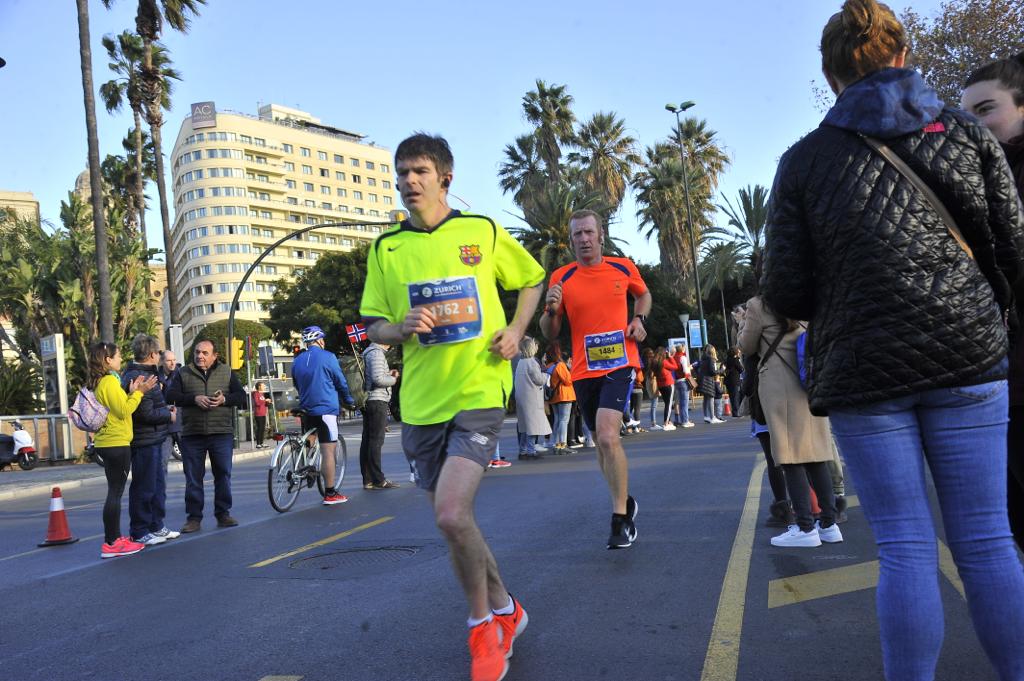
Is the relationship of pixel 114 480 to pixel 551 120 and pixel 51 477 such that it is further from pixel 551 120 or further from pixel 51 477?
pixel 551 120

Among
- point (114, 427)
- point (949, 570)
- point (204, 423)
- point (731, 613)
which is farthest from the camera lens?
point (204, 423)

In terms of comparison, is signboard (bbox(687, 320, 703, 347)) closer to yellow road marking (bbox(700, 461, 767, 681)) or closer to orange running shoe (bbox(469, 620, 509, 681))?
yellow road marking (bbox(700, 461, 767, 681))

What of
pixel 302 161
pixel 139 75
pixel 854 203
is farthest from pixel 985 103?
pixel 302 161

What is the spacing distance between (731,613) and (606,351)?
215 cm

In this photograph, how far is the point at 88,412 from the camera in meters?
7.75

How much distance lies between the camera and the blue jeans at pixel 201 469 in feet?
29.3

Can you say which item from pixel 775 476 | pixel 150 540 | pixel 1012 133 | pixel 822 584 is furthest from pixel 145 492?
pixel 1012 133

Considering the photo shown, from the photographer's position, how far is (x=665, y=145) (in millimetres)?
51125

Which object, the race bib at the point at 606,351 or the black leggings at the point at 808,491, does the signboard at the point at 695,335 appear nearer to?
the black leggings at the point at 808,491

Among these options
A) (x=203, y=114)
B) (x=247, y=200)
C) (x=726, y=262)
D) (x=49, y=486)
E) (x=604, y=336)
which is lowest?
(x=49, y=486)

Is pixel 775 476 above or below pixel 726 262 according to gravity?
below

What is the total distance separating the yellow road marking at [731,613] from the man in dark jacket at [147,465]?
4.97 meters

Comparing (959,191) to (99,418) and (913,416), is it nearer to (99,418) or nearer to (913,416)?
(913,416)

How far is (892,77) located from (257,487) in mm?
11762
